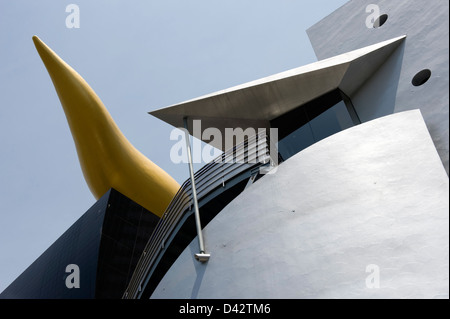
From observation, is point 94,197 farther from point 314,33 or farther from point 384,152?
point 384,152

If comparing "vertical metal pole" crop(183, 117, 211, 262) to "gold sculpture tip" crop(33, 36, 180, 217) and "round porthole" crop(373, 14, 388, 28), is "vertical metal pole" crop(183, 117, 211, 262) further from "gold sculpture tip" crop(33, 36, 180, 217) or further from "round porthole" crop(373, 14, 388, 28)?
"round porthole" crop(373, 14, 388, 28)

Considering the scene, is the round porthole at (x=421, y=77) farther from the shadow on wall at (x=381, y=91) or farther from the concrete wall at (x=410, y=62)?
the shadow on wall at (x=381, y=91)

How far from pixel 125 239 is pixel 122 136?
3.51 m

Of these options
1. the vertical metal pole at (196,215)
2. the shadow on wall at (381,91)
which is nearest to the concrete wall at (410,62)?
the shadow on wall at (381,91)

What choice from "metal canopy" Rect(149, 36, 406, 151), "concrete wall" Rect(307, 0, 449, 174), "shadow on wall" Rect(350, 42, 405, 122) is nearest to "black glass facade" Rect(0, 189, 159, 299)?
"metal canopy" Rect(149, 36, 406, 151)

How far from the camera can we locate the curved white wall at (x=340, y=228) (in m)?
7.35

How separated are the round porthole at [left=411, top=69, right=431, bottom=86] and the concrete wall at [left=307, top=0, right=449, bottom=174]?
0.32 ft

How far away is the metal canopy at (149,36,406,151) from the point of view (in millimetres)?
11750

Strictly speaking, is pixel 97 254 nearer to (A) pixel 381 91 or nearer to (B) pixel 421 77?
(A) pixel 381 91

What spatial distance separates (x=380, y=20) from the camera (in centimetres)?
1315

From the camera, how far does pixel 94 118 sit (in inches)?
573
